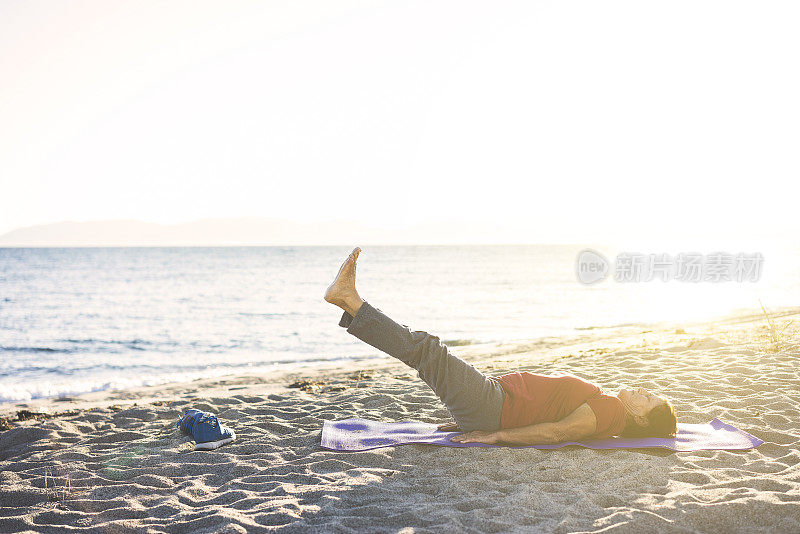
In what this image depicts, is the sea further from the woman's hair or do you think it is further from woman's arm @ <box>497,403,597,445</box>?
the woman's hair

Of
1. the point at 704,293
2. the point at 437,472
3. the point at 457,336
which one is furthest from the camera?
the point at 704,293

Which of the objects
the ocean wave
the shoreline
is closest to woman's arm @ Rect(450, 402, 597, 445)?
the shoreline

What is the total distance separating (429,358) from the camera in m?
4.04

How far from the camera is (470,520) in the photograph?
10.5ft

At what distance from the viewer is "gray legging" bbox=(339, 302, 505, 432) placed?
4.02m

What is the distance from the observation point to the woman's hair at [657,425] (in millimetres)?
4434

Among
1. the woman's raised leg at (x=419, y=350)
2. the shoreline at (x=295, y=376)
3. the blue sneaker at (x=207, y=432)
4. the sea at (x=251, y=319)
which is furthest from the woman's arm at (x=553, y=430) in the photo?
the sea at (x=251, y=319)

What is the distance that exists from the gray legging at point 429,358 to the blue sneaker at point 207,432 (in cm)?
168

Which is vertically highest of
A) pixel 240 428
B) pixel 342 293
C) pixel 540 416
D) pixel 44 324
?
pixel 342 293

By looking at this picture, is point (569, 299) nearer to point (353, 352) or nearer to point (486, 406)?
point (353, 352)

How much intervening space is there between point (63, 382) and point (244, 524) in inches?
378

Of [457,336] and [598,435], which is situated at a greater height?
[598,435]

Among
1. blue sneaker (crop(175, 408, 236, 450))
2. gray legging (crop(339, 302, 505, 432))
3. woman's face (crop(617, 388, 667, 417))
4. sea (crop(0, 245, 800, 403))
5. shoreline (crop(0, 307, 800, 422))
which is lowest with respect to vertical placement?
sea (crop(0, 245, 800, 403))

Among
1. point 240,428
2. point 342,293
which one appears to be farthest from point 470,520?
point 240,428
